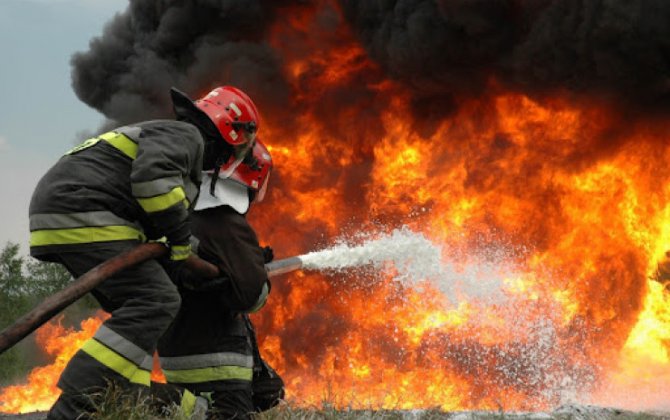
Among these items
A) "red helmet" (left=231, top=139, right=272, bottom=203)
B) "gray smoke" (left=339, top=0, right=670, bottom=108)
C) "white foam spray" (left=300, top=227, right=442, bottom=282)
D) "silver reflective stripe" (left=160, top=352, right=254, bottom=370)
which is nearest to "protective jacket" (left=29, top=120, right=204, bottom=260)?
"red helmet" (left=231, top=139, right=272, bottom=203)

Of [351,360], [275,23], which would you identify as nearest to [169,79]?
[275,23]

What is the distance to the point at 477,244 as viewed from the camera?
996cm

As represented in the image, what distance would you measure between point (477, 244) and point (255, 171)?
582 centimetres

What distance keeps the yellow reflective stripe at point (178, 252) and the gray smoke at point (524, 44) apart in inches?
251

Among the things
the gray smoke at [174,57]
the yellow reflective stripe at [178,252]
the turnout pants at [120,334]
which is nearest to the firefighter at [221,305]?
the yellow reflective stripe at [178,252]

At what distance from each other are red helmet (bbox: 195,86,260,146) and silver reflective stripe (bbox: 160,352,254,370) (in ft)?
4.40

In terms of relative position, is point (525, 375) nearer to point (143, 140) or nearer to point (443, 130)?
point (443, 130)

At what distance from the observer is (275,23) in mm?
12078

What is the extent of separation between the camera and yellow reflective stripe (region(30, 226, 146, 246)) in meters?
3.75

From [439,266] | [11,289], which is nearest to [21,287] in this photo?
[11,289]

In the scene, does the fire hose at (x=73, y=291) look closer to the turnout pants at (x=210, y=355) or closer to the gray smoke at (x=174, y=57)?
the turnout pants at (x=210, y=355)

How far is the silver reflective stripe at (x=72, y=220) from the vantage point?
3738 mm

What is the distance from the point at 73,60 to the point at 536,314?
10176 mm

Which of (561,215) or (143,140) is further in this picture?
(561,215)
